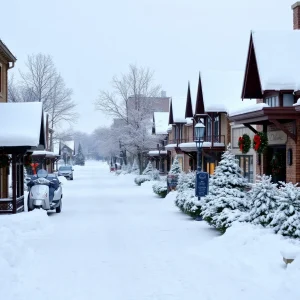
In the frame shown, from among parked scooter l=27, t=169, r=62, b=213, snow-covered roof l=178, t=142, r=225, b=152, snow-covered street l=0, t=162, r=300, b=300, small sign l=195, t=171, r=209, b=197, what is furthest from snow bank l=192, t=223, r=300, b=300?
snow-covered roof l=178, t=142, r=225, b=152

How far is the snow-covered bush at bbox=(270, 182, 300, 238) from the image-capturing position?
10672 millimetres

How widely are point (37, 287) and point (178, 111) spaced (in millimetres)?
36382

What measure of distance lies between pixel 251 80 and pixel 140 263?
11.6m

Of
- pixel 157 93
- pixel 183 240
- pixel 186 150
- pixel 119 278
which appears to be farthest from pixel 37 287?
pixel 157 93

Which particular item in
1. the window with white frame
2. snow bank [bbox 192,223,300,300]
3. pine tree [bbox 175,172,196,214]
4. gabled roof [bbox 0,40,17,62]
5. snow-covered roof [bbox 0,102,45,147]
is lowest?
snow bank [bbox 192,223,300,300]

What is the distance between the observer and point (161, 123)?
181 feet

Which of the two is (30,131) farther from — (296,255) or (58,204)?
(296,255)

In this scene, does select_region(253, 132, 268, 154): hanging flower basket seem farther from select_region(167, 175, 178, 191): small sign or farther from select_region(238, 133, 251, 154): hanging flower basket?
select_region(167, 175, 178, 191): small sign

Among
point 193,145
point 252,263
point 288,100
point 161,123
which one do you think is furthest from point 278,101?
point 161,123

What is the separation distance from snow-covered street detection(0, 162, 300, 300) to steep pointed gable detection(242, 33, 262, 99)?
6470 mm

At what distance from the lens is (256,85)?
19938 millimetres

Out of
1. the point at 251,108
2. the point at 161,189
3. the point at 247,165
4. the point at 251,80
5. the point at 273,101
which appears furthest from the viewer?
the point at 161,189

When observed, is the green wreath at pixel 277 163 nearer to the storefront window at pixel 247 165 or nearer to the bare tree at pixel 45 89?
the storefront window at pixel 247 165

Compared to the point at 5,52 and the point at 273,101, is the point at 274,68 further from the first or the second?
the point at 5,52
